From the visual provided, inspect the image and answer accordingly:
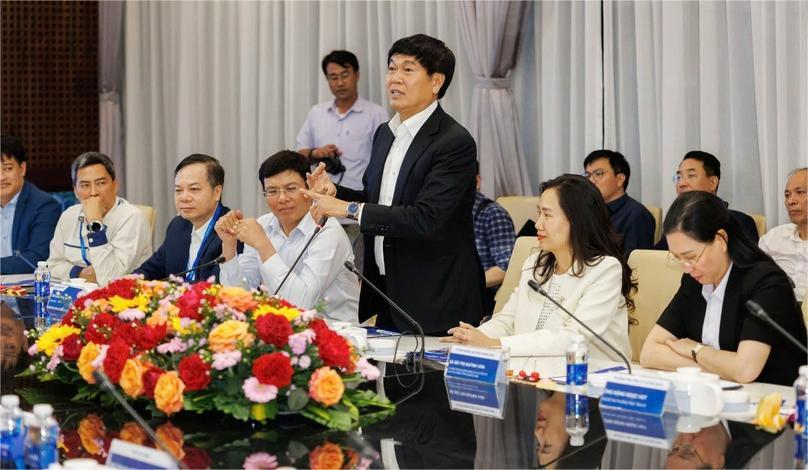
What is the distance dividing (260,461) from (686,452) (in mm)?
764

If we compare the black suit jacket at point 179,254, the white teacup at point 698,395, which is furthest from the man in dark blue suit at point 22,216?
the white teacup at point 698,395

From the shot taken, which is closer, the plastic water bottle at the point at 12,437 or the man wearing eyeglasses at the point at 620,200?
the plastic water bottle at the point at 12,437

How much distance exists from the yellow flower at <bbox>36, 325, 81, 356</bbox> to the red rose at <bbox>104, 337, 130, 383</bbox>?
295 mm

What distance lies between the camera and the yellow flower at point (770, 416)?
2211mm

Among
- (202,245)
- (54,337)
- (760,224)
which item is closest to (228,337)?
(54,337)

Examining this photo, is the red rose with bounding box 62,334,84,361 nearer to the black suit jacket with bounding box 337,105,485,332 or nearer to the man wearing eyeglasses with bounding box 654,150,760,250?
the black suit jacket with bounding box 337,105,485,332

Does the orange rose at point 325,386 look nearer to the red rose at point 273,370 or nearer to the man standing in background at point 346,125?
the red rose at point 273,370

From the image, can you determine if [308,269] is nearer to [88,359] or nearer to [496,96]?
[88,359]

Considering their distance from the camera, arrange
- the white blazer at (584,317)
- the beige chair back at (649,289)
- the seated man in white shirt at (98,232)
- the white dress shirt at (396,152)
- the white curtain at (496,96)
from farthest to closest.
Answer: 1. the white curtain at (496,96)
2. the seated man in white shirt at (98,232)
3. the white dress shirt at (396,152)
4. the beige chair back at (649,289)
5. the white blazer at (584,317)

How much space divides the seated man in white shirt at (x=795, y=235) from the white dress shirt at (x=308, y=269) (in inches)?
76.5

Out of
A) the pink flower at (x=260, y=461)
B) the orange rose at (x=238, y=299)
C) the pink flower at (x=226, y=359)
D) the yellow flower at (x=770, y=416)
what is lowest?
the pink flower at (x=260, y=461)

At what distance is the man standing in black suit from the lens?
354cm

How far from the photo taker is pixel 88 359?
94.1 inches

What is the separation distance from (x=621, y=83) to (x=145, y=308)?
363 centimetres
